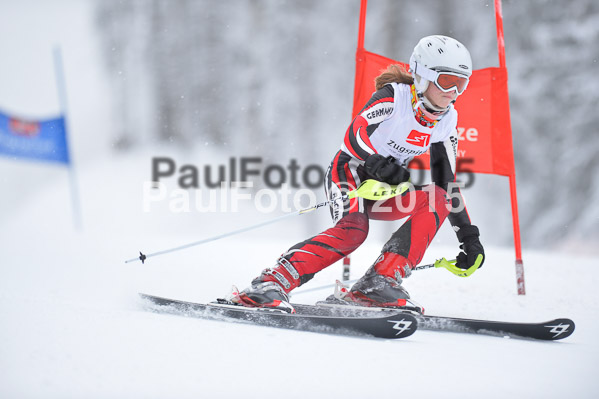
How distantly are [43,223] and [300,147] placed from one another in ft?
23.2

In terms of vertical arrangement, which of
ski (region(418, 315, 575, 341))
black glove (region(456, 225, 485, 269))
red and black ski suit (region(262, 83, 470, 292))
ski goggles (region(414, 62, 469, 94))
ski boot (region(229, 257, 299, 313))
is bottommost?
ski (region(418, 315, 575, 341))

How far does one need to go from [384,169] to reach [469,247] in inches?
26.1

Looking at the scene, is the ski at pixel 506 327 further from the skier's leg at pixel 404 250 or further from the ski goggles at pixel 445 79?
the ski goggles at pixel 445 79

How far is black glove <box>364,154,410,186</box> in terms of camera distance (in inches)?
113

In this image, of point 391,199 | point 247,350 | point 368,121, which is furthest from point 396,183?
point 247,350

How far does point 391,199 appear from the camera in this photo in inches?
121

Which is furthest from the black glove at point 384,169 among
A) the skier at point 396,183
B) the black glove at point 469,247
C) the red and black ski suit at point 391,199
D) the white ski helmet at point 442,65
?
the black glove at point 469,247

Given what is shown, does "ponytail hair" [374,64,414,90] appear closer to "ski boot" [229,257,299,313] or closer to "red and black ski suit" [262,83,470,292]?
"red and black ski suit" [262,83,470,292]

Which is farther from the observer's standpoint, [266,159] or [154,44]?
[154,44]

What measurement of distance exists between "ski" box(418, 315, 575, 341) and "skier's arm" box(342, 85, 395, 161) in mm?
967

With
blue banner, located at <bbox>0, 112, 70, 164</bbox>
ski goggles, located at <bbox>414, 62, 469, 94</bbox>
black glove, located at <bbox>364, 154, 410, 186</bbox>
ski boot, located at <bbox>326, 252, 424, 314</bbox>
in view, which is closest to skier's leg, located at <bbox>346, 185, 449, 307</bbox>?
ski boot, located at <bbox>326, 252, 424, 314</bbox>

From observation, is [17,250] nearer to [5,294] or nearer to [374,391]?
[5,294]

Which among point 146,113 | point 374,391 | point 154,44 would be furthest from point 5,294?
point 146,113

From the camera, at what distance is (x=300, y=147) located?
43.3 ft
